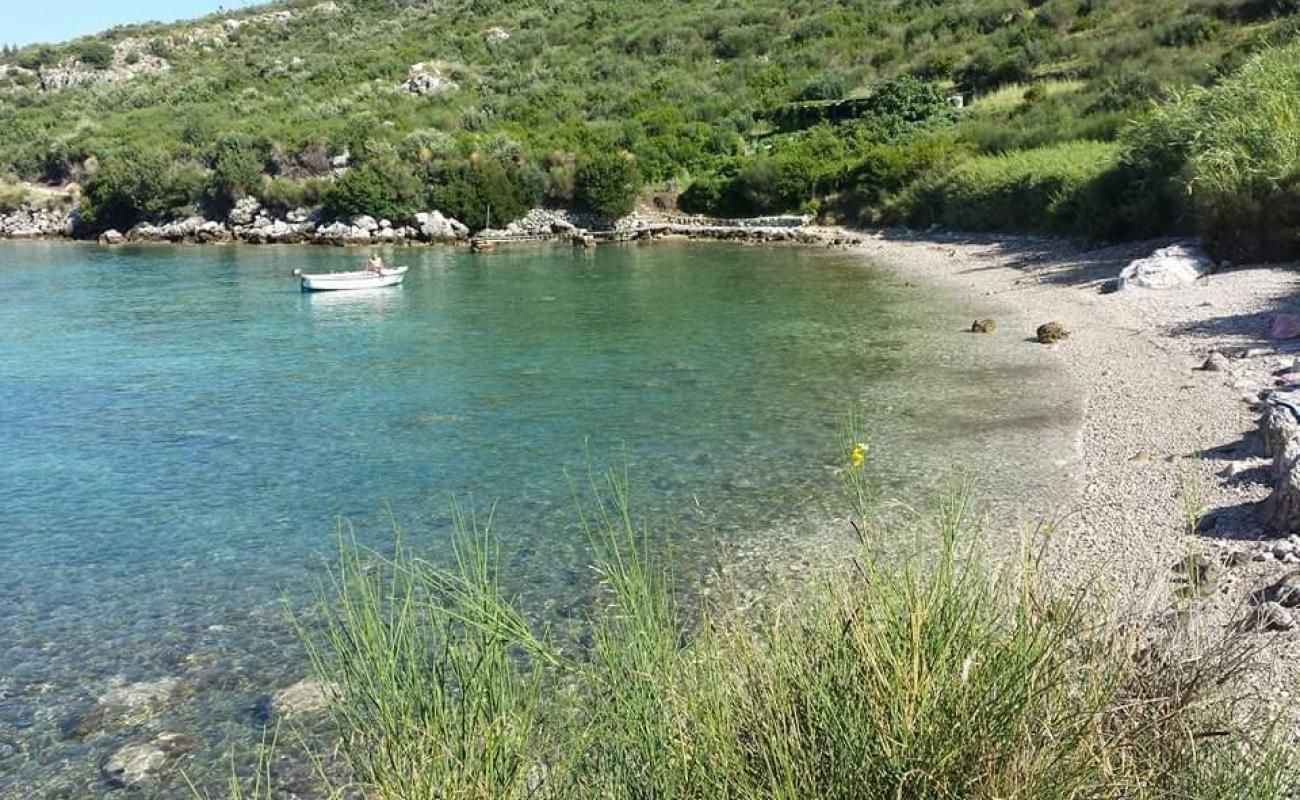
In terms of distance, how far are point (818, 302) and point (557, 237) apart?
26146mm

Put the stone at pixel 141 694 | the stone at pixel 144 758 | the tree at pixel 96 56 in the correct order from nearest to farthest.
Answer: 1. the stone at pixel 144 758
2. the stone at pixel 141 694
3. the tree at pixel 96 56

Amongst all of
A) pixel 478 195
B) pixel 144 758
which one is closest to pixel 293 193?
pixel 478 195

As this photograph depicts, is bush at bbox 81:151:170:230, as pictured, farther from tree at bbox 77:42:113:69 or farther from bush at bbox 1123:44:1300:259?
bush at bbox 1123:44:1300:259

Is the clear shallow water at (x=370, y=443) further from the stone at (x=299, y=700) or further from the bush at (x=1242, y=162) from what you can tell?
the bush at (x=1242, y=162)

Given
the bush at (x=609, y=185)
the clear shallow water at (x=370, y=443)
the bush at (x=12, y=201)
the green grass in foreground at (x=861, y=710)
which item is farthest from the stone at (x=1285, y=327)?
the bush at (x=12, y=201)

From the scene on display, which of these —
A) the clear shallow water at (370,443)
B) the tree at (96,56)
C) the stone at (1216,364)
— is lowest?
the clear shallow water at (370,443)

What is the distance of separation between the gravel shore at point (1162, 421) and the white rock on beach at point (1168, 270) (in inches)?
14.5

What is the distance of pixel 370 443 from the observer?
14141mm

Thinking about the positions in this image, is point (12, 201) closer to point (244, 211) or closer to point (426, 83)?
point (244, 211)

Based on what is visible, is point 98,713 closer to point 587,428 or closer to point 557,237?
point 587,428

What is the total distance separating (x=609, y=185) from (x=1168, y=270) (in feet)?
103

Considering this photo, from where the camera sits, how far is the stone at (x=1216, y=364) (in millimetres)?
14452

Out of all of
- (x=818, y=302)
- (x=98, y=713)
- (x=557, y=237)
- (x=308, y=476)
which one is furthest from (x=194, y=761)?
(x=557, y=237)

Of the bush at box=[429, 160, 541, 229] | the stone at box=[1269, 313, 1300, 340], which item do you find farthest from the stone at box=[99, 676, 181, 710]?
the bush at box=[429, 160, 541, 229]
